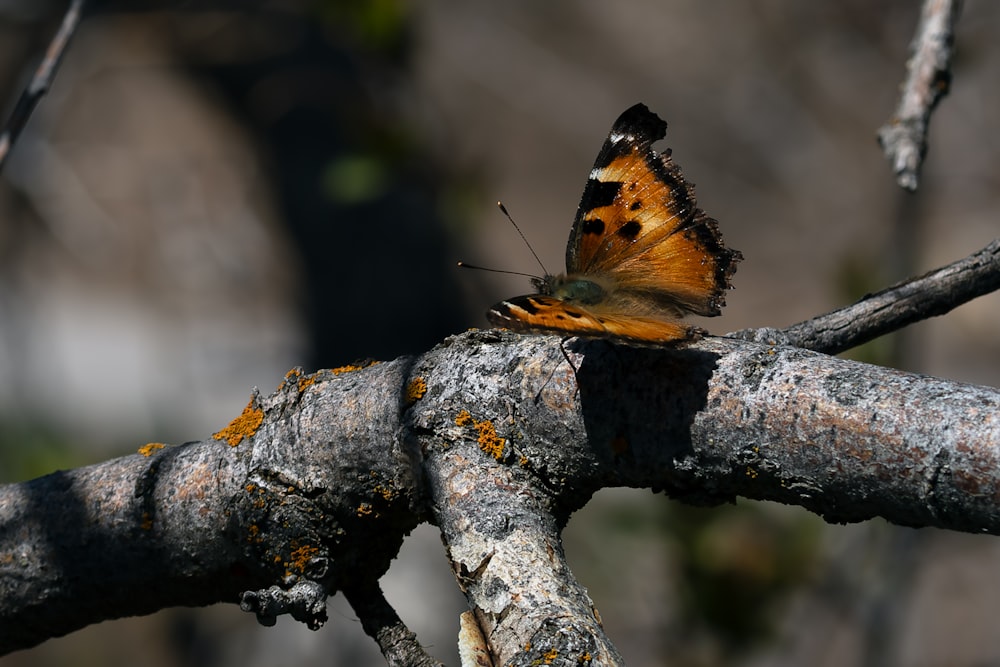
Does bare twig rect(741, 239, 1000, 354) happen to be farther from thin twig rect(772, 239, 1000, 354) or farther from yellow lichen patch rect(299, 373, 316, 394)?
yellow lichen patch rect(299, 373, 316, 394)

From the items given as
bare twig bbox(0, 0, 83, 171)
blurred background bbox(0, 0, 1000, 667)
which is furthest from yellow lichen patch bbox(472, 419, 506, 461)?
blurred background bbox(0, 0, 1000, 667)

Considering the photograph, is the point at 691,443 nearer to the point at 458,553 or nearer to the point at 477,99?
the point at 458,553

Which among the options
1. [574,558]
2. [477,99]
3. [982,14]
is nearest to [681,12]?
[477,99]

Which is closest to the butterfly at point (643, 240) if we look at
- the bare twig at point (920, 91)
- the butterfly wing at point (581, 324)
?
the butterfly wing at point (581, 324)

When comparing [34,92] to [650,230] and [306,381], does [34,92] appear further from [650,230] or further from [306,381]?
[650,230]

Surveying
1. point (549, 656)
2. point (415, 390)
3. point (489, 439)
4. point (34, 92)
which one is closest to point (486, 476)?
point (489, 439)

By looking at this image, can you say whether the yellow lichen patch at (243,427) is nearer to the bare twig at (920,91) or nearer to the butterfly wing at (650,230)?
the butterfly wing at (650,230)
